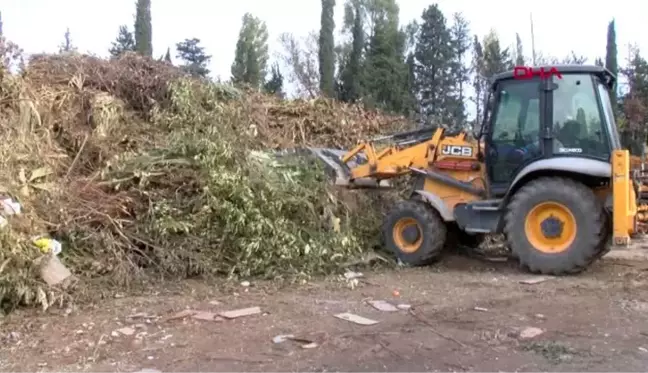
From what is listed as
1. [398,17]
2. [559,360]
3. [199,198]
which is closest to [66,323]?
[199,198]

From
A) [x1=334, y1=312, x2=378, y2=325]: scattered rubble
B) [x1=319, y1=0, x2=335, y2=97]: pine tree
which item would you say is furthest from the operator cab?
[x1=319, y1=0, x2=335, y2=97]: pine tree

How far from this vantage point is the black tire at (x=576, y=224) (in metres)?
6.86

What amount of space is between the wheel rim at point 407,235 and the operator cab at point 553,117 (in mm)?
1150

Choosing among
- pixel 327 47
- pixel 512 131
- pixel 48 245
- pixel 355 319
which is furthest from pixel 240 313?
pixel 327 47

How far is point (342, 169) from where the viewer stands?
28.6ft

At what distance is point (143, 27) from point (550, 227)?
19.4 metres

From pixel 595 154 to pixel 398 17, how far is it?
91.9 feet

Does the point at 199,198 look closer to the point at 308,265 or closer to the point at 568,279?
the point at 308,265

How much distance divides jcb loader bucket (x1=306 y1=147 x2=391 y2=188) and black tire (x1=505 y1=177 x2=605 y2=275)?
2.18m

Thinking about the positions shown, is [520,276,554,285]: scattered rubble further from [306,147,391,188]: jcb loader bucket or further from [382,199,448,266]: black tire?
[306,147,391,188]: jcb loader bucket

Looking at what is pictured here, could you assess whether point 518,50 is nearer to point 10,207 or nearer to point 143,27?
point 143,27

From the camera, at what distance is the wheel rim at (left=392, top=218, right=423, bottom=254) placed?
7891 mm

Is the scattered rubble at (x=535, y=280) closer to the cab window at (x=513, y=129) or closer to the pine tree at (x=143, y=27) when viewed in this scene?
the cab window at (x=513, y=129)

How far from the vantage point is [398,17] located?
33875 millimetres
